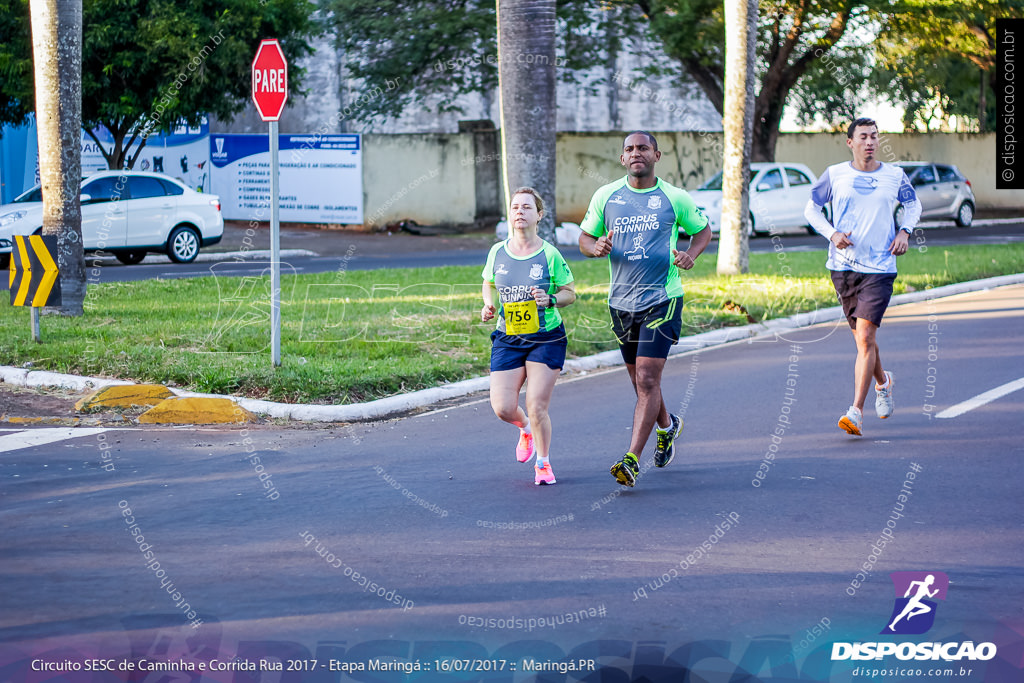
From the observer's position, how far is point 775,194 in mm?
27750

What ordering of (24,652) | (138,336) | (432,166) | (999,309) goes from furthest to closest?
(432,166) < (999,309) < (138,336) < (24,652)

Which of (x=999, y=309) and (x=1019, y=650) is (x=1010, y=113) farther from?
(x=1019, y=650)

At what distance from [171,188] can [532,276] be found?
1612cm

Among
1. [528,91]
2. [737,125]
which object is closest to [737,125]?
[737,125]

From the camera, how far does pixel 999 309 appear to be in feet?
48.0

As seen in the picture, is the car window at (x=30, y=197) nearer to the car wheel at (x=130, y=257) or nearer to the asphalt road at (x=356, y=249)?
the asphalt road at (x=356, y=249)

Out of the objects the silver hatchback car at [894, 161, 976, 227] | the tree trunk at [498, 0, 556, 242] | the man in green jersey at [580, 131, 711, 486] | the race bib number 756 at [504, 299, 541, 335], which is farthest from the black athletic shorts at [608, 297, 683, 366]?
the silver hatchback car at [894, 161, 976, 227]

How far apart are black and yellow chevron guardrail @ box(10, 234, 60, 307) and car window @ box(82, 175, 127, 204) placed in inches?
364

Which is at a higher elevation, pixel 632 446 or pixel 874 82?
pixel 874 82

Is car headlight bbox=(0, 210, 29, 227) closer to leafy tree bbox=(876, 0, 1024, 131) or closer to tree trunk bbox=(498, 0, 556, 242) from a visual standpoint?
tree trunk bbox=(498, 0, 556, 242)

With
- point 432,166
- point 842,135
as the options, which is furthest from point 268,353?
point 842,135

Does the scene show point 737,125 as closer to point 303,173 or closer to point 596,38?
point 596,38

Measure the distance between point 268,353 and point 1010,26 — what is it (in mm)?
21374

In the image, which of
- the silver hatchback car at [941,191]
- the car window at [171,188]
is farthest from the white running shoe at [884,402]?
the silver hatchback car at [941,191]
